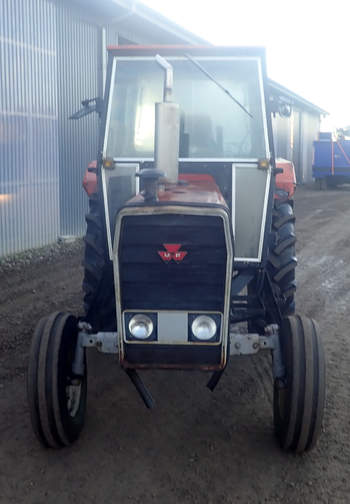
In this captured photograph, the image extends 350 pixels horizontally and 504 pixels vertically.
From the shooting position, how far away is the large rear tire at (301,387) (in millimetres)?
3381

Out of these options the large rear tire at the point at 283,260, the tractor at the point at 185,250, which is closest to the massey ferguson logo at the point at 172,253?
the tractor at the point at 185,250

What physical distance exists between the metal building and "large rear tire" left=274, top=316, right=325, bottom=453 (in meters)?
6.16

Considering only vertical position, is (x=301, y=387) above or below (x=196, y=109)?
below

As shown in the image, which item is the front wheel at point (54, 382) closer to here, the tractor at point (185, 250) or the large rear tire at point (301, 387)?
the tractor at point (185, 250)

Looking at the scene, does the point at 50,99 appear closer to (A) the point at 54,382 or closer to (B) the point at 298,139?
(A) the point at 54,382

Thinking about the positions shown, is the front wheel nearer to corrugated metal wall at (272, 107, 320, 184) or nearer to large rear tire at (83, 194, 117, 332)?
large rear tire at (83, 194, 117, 332)

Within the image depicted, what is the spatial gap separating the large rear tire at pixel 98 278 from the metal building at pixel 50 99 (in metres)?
4.31

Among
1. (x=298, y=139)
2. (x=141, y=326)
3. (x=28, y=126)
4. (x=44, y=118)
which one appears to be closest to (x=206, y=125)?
(x=141, y=326)

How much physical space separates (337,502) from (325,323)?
319 cm

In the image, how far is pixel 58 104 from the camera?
406 inches

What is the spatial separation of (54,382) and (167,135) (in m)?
1.55

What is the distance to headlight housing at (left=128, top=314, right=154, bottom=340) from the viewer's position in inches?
Result: 130

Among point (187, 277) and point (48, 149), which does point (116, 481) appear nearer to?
point (187, 277)

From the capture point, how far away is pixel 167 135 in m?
3.48
